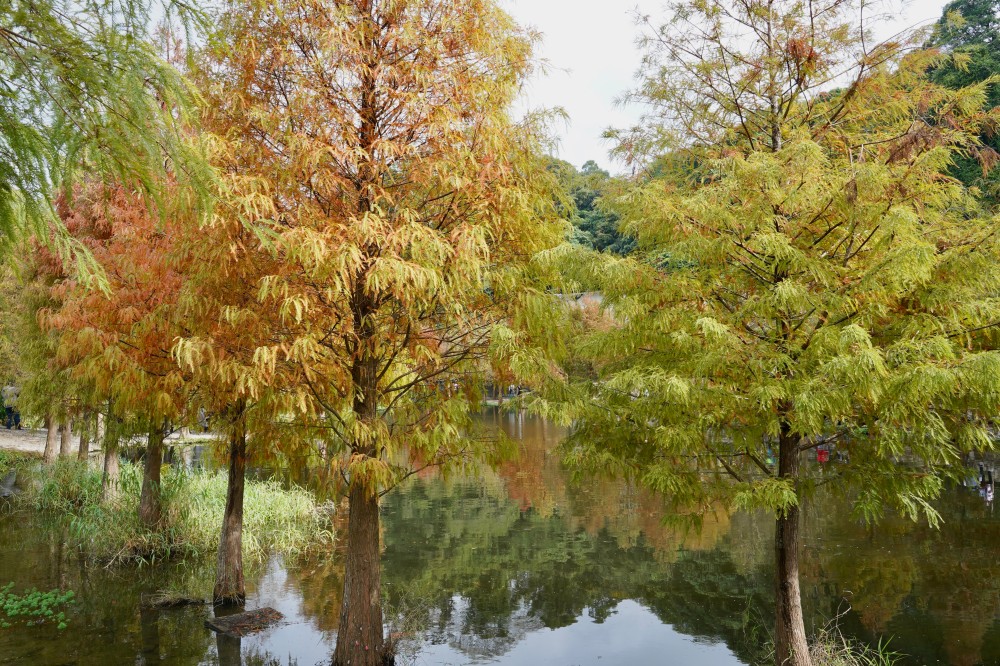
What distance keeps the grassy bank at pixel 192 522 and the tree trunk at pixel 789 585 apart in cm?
982

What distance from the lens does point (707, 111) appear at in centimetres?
821

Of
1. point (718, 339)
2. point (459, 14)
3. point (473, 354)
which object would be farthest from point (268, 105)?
point (718, 339)

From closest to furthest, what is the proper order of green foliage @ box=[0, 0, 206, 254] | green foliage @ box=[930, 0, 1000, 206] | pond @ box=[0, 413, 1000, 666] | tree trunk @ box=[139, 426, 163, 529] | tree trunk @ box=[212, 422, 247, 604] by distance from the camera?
1. green foliage @ box=[0, 0, 206, 254]
2. pond @ box=[0, 413, 1000, 666]
3. tree trunk @ box=[212, 422, 247, 604]
4. tree trunk @ box=[139, 426, 163, 529]
5. green foliage @ box=[930, 0, 1000, 206]

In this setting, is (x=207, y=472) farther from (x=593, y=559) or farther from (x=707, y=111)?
(x=707, y=111)

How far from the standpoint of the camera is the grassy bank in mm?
13578

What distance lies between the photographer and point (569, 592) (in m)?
12.4

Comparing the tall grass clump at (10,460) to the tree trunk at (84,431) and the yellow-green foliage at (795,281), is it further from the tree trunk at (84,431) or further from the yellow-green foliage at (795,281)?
the yellow-green foliage at (795,281)

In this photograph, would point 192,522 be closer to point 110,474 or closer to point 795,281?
point 110,474

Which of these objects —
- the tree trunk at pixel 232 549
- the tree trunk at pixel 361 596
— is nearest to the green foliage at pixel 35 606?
the tree trunk at pixel 232 549

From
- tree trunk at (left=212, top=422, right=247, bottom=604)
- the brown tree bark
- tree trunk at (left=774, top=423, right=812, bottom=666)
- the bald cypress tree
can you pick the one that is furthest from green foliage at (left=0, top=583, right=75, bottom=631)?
tree trunk at (left=774, top=423, right=812, bottom=666)

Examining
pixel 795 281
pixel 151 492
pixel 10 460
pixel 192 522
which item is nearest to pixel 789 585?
pixel 795 281

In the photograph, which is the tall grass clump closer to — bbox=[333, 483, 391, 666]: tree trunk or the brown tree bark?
the brown tree bark

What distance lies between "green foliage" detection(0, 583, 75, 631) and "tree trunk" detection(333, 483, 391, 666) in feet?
16.0

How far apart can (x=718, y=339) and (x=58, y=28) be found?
517cm
